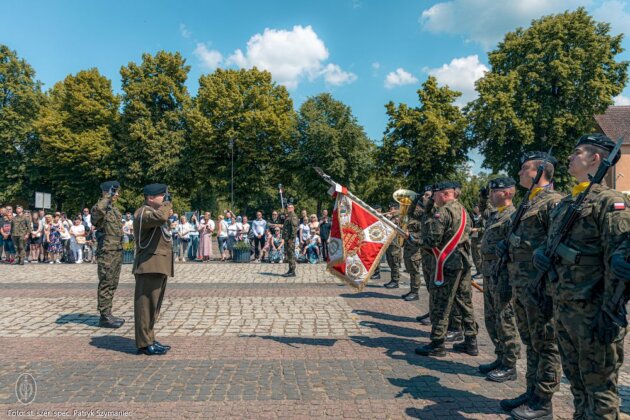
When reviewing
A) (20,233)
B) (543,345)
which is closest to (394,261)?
(543,345)

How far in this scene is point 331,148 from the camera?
124 ft

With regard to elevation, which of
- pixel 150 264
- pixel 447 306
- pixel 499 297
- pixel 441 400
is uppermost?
pixel 150 264

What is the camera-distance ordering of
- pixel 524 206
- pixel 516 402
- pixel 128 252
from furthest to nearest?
pixel 128 252 < pixel 524 206 < pixel 516 402

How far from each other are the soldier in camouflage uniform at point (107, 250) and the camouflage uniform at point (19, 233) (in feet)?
39.2

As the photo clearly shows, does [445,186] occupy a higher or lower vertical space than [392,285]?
higher

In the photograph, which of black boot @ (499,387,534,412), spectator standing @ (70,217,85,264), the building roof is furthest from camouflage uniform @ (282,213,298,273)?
the building roof

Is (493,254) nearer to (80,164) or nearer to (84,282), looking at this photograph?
(84,282)

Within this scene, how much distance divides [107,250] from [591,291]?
6.96 metres

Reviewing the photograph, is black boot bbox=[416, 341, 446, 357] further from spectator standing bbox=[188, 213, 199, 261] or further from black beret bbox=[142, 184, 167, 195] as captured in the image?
spectator standing bbox=[188, 213, 199, 261]

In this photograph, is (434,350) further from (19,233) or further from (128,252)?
(19,233)

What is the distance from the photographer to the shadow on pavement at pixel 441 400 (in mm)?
4051

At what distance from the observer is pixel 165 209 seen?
5910mm

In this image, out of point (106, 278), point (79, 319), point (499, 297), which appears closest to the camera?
point (499, 297)

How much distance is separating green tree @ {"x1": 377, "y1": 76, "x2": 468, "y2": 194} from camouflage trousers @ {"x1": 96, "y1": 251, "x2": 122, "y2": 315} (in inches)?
1151
